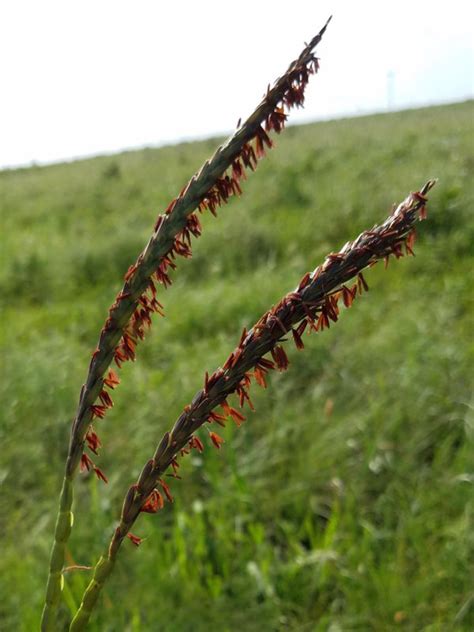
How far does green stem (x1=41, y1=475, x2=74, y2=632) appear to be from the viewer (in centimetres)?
51

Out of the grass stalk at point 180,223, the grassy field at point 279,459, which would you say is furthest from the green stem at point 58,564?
the grassy field at point 279,459

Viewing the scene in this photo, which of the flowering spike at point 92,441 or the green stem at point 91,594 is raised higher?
the flowering spike at point 92,441

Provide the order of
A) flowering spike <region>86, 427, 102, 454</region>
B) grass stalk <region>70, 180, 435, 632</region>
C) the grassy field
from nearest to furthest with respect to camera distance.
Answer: grass stalk <region>70, 180, 435, 632</region>
flowering spike <region>86, 427, 102, 454</region>
the grassy field

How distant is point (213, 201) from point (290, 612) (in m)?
2.32

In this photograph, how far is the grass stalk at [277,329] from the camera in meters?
0.44

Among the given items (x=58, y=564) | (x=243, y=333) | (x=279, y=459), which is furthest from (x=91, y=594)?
(x=279, y=459)

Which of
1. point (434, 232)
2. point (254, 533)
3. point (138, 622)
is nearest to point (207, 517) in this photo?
point (254, 533)

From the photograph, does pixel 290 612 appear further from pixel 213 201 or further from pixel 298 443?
pixel 213 201

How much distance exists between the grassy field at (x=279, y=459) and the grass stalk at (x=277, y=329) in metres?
1.28

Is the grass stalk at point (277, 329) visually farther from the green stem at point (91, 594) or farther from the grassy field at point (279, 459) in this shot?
the grassy field at point (279, 459)

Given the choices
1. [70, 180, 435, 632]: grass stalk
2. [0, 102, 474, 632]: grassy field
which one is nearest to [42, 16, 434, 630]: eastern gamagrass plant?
[70, 180, 435, 632]: grass stalk

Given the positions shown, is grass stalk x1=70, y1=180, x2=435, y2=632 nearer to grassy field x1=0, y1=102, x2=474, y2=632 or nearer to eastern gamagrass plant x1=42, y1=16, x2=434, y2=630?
eastern gamagrass plant x1=42, y1=16, x2=434, y2=630

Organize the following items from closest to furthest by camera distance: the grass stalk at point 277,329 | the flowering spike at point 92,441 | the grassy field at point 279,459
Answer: the grass stalk at point 277,329
the flowering spike at point 92,441
the grassy field at point 279,459

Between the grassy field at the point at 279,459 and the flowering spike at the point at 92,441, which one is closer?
the flowering spike at the point at 92,441
